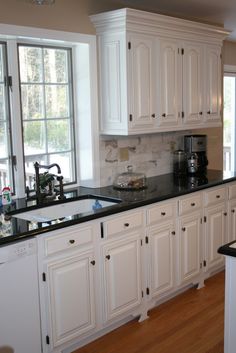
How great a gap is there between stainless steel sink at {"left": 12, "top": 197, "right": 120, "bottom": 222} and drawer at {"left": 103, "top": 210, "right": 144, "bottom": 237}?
172 mm

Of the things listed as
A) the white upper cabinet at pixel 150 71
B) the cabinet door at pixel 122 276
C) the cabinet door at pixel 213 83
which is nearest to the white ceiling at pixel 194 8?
the white upper cabinet at pixel 150 71

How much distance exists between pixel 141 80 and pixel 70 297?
1.78 meters

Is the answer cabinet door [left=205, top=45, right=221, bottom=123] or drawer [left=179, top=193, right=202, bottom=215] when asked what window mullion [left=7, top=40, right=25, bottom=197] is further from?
cabinet door [left=205, top=45, right=221, bottom=123]

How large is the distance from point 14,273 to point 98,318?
825 millimetres

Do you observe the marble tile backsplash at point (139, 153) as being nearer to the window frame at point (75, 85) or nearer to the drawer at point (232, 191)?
the window frame at point (75, 85)

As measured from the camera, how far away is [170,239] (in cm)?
363

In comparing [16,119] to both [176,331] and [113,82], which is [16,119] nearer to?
[113,82]

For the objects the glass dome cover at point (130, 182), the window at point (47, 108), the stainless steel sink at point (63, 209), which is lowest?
the stainless steel sink at point (63, 209)

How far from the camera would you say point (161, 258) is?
11.7ft

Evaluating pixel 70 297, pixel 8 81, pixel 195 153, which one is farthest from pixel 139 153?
pixel 70 297

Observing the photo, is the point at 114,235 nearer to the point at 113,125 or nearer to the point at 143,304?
the point at 143,304

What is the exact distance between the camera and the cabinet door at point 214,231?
4023 millimetres

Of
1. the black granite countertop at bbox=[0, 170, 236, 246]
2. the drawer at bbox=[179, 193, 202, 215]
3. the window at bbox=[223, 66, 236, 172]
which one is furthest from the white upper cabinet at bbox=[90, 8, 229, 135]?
the window at bbox=[223, 66, 236, 172]

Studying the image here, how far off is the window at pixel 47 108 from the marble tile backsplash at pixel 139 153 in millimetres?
291
